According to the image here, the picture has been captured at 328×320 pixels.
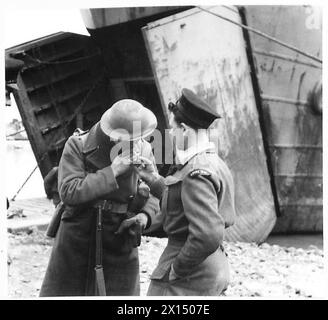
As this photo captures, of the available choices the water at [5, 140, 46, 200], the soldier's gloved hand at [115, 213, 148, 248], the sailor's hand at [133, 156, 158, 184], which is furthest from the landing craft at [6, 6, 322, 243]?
the soldier's gloved hand at [115, 213, 148, 248]

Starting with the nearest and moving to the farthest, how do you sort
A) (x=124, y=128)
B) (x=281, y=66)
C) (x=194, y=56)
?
(x=124, y=128) → (x=194, y=56) → (x=281, y=66)

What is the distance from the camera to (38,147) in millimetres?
5656

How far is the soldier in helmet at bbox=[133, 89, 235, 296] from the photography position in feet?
6.60

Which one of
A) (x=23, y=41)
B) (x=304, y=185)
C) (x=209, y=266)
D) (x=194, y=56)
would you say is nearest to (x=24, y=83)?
(x=23, y=41)

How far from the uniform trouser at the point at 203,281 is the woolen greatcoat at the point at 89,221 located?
15.6 inches

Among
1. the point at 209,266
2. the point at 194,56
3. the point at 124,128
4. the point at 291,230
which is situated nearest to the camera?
the point at 209,266

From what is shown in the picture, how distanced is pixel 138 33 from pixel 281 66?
1469mm

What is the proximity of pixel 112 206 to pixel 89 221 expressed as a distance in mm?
129

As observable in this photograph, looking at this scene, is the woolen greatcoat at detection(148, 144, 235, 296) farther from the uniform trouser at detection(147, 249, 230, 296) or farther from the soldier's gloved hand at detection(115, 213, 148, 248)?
the soldier's gloved hand at detection(115, 213, 148, 248)

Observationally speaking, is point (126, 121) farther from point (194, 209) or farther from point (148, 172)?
point (194, 209)

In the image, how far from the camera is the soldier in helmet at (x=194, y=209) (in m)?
2.01

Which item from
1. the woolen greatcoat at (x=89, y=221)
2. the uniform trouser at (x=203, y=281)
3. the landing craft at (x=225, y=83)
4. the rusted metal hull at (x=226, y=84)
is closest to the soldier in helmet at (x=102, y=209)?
the woolen greatcoat at (x=89, y=221)
